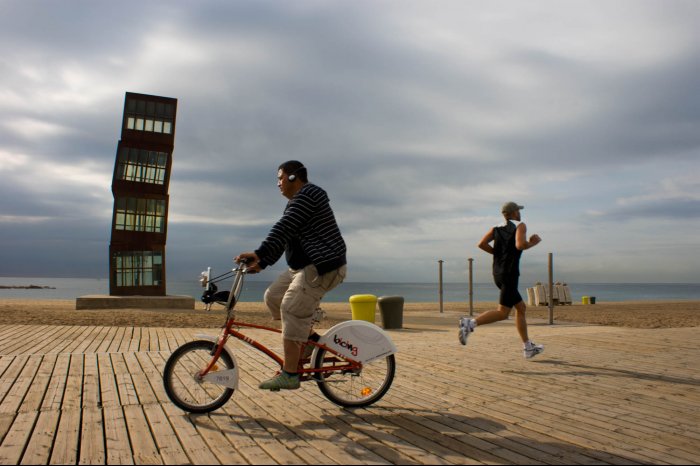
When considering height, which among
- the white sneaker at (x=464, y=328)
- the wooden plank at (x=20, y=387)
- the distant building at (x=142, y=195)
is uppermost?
the distant building at (x=142, y=195)

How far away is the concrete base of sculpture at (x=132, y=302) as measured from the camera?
21109mm

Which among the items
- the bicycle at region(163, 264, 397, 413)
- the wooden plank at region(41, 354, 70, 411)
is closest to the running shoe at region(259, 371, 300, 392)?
the bicycle at region(163, 264, 397, 413)

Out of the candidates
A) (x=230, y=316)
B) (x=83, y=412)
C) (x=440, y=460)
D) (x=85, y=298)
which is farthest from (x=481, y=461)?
(x=85, y=298)

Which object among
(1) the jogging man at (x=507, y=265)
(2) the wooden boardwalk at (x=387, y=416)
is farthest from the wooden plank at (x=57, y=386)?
(1) the jogging man at (x=507, y=265)

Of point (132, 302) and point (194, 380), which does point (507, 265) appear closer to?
point (194, 380)

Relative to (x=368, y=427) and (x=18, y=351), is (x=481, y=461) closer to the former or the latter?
(x=368, y=427)

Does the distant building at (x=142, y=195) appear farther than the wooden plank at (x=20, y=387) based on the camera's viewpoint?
Yes

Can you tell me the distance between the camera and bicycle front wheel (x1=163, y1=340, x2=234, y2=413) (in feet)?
13.6

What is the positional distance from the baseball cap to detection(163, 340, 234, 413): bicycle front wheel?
13.8ft

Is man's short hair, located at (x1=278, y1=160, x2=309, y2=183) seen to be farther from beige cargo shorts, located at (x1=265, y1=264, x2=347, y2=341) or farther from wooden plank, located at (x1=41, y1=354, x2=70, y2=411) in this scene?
wooden plank, located at (x1=41, y1=354, x2=70, y2=411)

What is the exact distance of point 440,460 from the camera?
3150 millimetres

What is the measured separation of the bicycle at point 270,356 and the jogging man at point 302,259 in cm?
19

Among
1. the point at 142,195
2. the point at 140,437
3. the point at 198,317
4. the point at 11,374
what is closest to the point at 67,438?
the point at 140,437

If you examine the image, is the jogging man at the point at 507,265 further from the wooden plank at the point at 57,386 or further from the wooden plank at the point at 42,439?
the wooden plank at the point at 42,439
